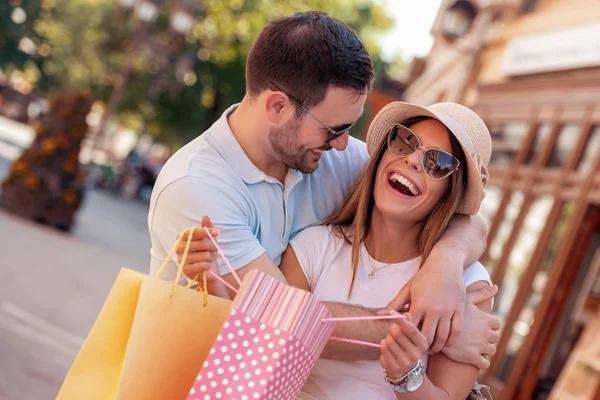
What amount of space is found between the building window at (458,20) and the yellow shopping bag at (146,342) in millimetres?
12388

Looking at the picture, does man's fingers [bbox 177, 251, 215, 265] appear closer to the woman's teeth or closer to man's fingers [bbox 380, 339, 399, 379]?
man's fingers [bbox 380, 339, 399, 379]

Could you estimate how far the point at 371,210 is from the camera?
2947 millimetres

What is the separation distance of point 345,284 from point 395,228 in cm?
27

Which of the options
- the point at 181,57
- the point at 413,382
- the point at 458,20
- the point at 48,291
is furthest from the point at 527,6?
the point at 181,57

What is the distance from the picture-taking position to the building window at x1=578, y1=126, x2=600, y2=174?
9.30 metres

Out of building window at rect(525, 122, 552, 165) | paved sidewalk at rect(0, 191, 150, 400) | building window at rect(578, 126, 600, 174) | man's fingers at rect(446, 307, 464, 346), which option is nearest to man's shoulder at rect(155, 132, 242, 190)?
man's fingers at rect(446, 307, 464, 346)

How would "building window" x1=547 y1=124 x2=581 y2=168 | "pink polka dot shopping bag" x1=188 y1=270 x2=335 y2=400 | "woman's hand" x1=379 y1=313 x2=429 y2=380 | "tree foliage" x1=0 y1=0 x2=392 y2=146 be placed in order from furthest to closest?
"tree foliage" x1=0 y1=0 x2=392 y2=146
"building window" x1=547 y1=124 x2=581 y2=168
"woman's hand" x1=379 y1=313 x2=429 y2=380
"pink polka dot shopping bag" x1=188 y1=270 x2=335 y2=400

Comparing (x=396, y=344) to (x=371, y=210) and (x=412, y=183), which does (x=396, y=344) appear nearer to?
(x=412, y=183)

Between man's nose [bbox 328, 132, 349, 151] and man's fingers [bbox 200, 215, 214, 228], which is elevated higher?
man's nose [bbox 328, 132, 349, 151]

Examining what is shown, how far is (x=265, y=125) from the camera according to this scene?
3107mm

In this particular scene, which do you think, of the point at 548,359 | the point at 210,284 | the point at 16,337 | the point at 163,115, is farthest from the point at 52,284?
the point at 163,115

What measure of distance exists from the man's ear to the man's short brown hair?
4 centimetres

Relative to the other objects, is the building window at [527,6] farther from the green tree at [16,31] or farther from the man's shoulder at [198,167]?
the green tree at [16,31]

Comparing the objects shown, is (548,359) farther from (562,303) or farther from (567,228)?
(567,228)
